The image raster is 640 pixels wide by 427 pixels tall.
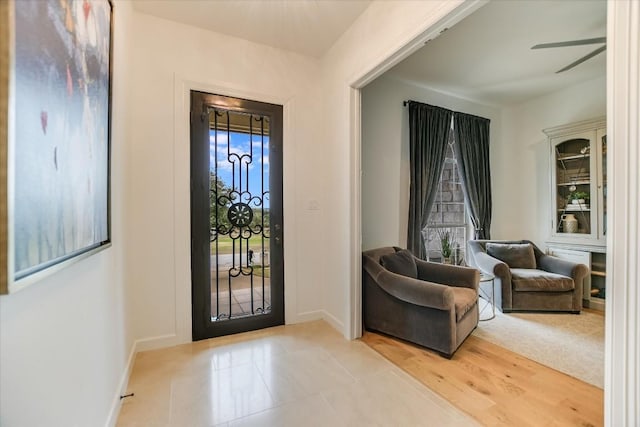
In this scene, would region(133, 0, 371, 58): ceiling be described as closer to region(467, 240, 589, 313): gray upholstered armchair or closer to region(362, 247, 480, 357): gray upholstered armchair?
region(362, 247, 480, 357): gray upholstered armchair

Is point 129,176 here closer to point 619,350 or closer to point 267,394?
point 267,394

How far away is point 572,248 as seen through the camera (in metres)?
3.76

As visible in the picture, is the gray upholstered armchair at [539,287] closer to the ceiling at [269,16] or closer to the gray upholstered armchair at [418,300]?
the gray upholstered armchair at [418,300]

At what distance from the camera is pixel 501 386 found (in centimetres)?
193

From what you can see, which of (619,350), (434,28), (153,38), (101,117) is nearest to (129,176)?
(101,117)

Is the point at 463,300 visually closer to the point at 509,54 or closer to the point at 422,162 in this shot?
the point at 422,162

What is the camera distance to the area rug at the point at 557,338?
2.17 m

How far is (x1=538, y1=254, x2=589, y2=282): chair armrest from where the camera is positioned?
3295 millimetres

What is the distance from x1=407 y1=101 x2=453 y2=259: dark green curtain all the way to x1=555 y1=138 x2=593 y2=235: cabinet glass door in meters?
1.67

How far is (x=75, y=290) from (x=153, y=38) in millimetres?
2389

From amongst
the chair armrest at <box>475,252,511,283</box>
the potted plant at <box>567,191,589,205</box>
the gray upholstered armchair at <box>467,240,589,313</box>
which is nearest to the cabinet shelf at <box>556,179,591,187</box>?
the potted plant at <box>567,191,589,205</box>

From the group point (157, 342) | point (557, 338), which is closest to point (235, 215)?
point (157, 342)

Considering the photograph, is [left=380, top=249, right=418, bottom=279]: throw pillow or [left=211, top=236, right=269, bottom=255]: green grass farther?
[left=380, top=249, right=418, bottom=279]: throw pillow

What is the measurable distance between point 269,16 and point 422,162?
97.9 inches
